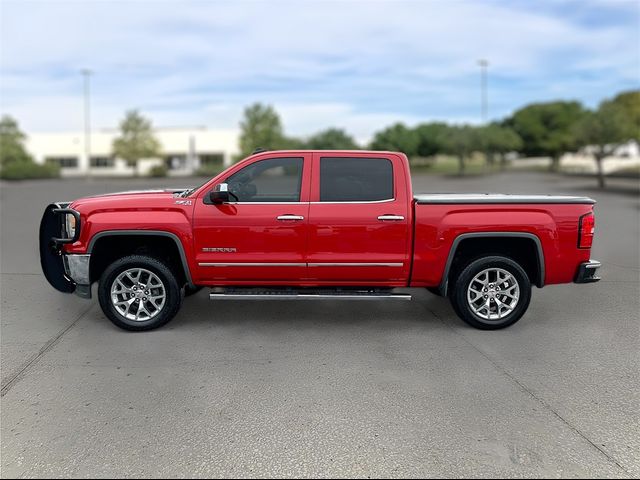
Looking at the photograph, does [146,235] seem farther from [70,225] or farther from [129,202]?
[70,225]

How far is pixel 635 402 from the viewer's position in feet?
13.8

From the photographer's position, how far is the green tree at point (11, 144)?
230 ft

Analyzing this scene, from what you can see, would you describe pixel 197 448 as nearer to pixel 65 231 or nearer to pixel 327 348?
pixel 327 348

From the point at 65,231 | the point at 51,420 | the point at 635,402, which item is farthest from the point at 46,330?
the point at 635,402

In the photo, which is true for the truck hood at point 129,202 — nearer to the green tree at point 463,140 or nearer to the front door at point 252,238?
the front door at point 252,238

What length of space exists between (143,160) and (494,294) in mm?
76073

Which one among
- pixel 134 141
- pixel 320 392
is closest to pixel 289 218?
pixel 320 392

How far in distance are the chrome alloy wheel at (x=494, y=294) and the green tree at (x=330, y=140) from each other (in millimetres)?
78288

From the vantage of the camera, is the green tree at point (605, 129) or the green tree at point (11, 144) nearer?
the green tree at point (605, 129)

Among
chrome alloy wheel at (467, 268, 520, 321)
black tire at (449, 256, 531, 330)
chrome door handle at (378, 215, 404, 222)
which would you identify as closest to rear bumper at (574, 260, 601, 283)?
black tire at (449, 256, 531, 330)

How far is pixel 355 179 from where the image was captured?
6.08m

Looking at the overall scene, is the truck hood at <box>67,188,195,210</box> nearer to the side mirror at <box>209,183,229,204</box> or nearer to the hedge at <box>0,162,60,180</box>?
the side mirror at <box>209,183,229,204</box>

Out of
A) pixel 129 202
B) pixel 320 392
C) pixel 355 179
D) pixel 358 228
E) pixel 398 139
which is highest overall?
pixel 398 139

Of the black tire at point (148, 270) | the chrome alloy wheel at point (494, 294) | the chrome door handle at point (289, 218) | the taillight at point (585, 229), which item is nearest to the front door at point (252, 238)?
the chrome door handle at point (289, 218)
